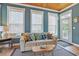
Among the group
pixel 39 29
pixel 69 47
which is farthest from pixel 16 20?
pixel 69 47

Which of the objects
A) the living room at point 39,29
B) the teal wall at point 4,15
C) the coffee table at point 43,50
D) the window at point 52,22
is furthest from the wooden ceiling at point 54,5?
the coffee table at point 43,50

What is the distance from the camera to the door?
3.34 meters

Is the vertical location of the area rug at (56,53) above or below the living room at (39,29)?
below

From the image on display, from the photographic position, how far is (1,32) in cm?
315

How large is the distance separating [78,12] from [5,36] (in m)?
2.12

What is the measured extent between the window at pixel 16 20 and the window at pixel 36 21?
290 mm

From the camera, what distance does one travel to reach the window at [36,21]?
330 centimetres

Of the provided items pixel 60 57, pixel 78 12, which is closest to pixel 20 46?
pixel 60 57

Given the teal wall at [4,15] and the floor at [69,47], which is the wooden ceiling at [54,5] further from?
the floor at [69,47]

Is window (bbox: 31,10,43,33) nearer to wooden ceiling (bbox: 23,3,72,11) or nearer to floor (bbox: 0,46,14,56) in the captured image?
wooden ceiling (bbox: 23,3,72,11)

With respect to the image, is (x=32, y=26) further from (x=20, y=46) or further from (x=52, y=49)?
(x=52, y=49)

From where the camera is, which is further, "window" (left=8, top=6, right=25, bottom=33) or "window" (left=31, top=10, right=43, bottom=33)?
"window" (left=31, top=10, right=43, bottom=33)

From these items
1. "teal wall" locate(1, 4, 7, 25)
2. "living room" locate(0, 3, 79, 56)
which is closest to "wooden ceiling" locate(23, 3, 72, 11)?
"living room" locate(0, 3, 79, 56)

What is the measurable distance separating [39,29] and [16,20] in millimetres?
702
